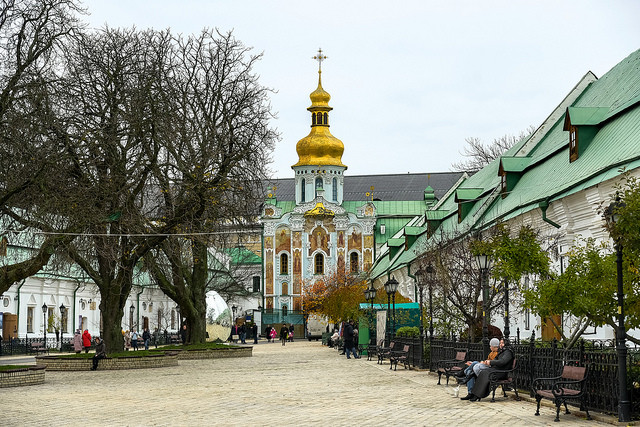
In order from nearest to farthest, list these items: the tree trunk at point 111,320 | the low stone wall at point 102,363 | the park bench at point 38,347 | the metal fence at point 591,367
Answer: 1. the metal fence at point 591,367
2. the low stone wall at point 102,363
3. the tree trunk at point 111,320
4. the park bench at point 38,347

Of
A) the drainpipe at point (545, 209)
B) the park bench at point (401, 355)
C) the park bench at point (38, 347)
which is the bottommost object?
the park bench at point (38, 347)

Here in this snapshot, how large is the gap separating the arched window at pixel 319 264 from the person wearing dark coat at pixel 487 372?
81635mm

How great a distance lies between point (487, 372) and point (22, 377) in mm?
13518

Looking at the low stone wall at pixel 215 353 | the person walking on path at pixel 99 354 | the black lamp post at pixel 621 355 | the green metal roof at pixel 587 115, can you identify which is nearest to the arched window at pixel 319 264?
the low stone wall at pixel 215 353

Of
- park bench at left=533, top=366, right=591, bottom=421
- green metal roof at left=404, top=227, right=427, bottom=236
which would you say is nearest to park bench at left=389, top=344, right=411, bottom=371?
park bench at left=533, top=366, right=591, bottom=421

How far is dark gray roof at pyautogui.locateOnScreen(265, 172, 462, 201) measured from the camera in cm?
11400

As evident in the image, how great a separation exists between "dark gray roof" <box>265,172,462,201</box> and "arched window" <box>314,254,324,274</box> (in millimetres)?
16149

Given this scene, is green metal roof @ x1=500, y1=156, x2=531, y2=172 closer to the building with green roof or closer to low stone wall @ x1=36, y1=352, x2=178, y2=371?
the building with green roof

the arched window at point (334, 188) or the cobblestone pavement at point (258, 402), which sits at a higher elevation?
the arched window at point (334, 188)

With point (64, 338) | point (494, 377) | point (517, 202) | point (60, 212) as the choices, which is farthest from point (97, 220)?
point (64, 338)

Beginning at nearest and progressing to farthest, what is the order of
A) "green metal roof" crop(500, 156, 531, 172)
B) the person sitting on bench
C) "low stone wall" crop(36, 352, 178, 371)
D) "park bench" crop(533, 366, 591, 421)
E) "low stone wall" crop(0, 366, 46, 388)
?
"park bench" crop(533, 366, 591, 421) → the person sitting on bench → "low stone wall" crop(0, 366, 46, 388) → "low stone wall" crop(36, 352, 178, 371) → "green metal roof" crop(500, 156, 531, 172)

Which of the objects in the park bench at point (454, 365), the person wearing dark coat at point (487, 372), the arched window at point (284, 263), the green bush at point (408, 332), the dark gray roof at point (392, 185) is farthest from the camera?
the dark gray roof at point (392, 185)

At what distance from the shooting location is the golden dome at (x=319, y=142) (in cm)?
10106

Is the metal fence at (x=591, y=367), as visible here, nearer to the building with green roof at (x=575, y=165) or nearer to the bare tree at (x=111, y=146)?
the building with green roof at (x=575, y=165)
